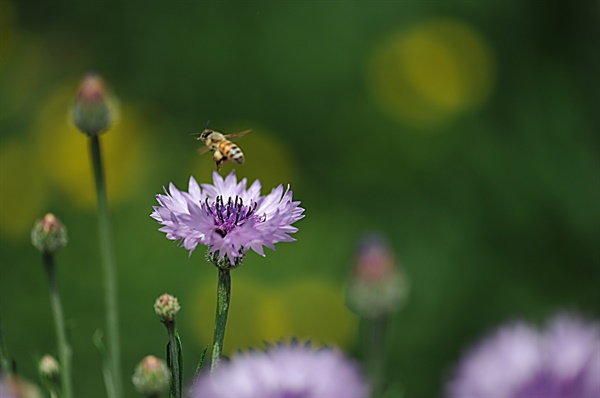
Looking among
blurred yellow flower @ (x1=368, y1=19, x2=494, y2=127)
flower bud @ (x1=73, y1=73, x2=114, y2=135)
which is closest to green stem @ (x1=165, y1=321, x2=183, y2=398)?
flower bud @ (x1=73, y1=73, x2=114, y2=135)

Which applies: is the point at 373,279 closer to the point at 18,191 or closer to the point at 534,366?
the point at 534,366

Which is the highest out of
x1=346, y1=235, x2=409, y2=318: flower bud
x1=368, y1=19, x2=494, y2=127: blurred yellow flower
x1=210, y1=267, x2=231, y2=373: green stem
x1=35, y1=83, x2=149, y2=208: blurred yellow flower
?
x1=368, y1=19, x2=494, y2=127: blurred yellow flower

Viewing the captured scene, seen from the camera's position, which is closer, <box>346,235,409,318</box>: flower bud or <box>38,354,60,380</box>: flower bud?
<box>38,354,60,380</box>: flower bud

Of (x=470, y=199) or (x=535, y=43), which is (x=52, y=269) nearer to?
(x=470, y=199)

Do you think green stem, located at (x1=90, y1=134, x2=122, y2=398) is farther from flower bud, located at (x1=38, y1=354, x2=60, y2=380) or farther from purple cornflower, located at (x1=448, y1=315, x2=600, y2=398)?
purple cornflower, located at (x1=448, y1=315, x2=600, y2=398)

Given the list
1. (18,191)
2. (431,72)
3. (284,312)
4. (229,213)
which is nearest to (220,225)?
(229,213)

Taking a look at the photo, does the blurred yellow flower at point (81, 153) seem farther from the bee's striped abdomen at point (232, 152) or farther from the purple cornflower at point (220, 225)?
the purple cornflower at point (220, 225)

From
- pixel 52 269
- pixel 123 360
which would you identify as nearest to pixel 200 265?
pixel 123 360
